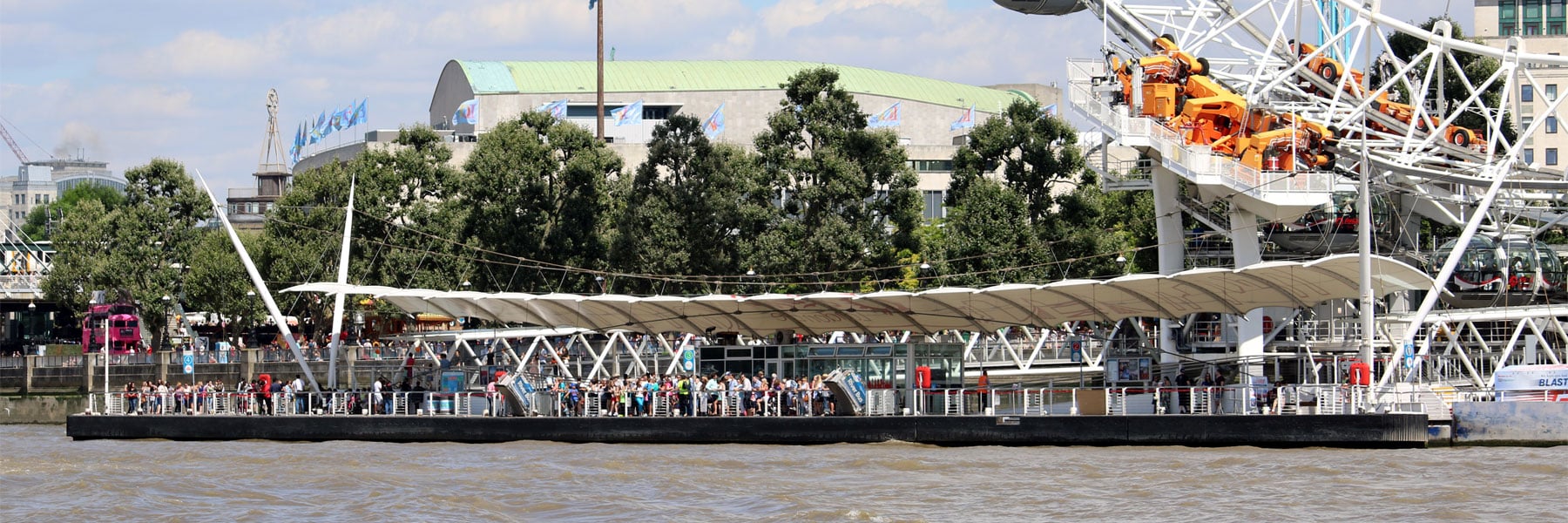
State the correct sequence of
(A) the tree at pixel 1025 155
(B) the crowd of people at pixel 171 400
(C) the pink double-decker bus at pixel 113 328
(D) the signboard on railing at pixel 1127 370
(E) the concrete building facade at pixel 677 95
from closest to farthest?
(D) the signboard on railing at pixel 1127 370
(B) the crowd of people at pixel 171 400
(A) the tree at pixel 1025 155
(C) the pink double-decker bus at pixel 113 328
(E) the concrete building facade at pixel 677 95

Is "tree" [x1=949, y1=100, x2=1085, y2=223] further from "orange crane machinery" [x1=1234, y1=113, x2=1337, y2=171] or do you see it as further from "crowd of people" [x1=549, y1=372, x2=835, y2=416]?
"crowd of people" [x1=549, y1=372, x2=835, y2=416]

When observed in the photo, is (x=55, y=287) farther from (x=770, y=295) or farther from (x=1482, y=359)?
(x=1482, y=359)

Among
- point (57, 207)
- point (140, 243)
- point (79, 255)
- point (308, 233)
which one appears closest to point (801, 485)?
point (308, 233)

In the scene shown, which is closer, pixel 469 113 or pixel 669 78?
pixel 469 113

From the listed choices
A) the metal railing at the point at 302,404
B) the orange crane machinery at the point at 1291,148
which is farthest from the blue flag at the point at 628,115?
the orange crane machinery at the point at 1291,148

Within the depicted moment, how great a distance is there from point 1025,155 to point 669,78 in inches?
2514

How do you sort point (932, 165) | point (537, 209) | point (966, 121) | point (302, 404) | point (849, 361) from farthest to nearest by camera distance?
point (966, 121) < point (932, 165) < point (537, 209) < point (302, 404) < point (849, 361)

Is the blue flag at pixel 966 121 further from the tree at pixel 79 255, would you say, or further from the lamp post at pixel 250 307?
the tree at pixel 79 255

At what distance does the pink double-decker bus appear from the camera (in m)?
76.4

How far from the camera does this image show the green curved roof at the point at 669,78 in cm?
12525

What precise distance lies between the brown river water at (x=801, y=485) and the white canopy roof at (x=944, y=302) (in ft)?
15.8

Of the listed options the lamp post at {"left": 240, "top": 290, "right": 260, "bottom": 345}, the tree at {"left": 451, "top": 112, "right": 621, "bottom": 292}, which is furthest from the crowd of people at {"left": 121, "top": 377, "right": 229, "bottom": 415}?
the lamp post at {"left": 240, "top": 290, "right": 260, "bottom": 345}

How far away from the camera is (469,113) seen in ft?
392

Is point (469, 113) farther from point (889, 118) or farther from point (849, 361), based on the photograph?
point (849, 361)
